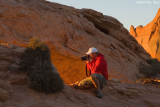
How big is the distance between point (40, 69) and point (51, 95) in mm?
728

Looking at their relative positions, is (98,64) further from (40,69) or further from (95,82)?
(40,69)

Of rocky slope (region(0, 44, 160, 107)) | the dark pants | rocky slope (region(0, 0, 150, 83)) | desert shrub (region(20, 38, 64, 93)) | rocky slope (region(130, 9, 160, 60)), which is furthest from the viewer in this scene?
rocky slope (region(130, 9, 160, 60))

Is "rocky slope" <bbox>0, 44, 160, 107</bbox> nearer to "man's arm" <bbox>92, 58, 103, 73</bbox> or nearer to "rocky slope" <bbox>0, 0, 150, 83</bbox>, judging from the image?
"man's arm" <bbox>92, 58, 103, 73</bbox>

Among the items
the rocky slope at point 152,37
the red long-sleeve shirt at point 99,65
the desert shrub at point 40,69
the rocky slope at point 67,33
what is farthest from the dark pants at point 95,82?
the rocky slope at point 152,37

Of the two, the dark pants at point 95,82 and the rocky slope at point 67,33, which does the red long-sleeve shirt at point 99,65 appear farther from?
the rocky slope at point 67,33

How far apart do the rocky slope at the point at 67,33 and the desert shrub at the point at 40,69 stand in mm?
6166

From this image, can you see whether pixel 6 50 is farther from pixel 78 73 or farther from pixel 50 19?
pixel 78 73

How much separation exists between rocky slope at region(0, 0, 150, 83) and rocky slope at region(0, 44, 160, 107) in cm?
593

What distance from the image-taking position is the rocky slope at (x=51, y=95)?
413cm

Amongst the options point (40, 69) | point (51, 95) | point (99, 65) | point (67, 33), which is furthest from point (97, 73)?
point (67, 33)

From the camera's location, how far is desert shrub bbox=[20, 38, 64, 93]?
4.79m

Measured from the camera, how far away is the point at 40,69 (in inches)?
196

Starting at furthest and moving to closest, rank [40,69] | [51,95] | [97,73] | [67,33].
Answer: [67,33] → [97,73] → [40,69] → [51,95]

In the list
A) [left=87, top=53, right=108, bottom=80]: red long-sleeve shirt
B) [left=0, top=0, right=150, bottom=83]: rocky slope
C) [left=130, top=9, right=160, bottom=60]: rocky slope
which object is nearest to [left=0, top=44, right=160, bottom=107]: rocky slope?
[left=87, top=53, right=108, bottom=80]: red long-sleeve shirt
